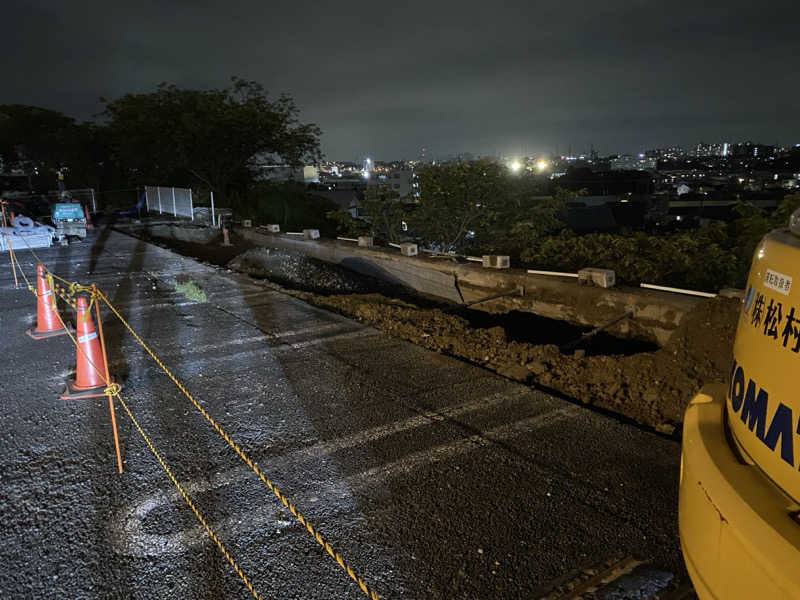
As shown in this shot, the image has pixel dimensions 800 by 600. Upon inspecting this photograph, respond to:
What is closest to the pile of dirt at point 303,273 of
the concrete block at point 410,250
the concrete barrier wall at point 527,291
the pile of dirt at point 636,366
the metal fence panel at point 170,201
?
the concrete barrier wall at point 527,291

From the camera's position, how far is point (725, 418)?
2.16m

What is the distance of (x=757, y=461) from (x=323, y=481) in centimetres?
270

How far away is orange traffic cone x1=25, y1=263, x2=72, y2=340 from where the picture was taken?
7098mm

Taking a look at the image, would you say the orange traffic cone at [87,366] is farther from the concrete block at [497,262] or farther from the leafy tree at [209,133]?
the leafy tree at [209,133]

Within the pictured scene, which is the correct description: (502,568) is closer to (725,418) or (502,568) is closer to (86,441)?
(725,418)

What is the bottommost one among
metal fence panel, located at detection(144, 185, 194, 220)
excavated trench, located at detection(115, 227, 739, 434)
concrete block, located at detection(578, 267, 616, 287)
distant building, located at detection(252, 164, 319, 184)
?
excavated trench, located at detection(115, 227, 739, 434)

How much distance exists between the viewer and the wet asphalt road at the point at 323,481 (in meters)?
2.92

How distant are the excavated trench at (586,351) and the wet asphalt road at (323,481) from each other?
542 millimetres

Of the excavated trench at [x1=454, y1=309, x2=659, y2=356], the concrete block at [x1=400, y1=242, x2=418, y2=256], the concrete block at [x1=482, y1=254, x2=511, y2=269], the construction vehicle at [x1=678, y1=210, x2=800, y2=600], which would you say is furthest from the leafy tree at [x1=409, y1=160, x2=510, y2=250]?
the construction vehicle at [x1=678, y1=210, x2=800, y2=600]

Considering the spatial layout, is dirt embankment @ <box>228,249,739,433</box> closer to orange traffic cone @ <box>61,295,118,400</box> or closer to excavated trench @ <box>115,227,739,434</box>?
excavated trench @ <box>115,227,739,434</box>

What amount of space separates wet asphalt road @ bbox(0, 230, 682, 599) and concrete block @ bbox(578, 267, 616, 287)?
12.2ft

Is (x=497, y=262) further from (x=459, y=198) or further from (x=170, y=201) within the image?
(x=170, y=201)

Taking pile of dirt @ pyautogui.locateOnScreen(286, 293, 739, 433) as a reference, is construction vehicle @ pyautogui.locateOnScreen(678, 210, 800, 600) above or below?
above

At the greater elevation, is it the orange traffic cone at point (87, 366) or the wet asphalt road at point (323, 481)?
the orange traffic cone at point (87, 366)
